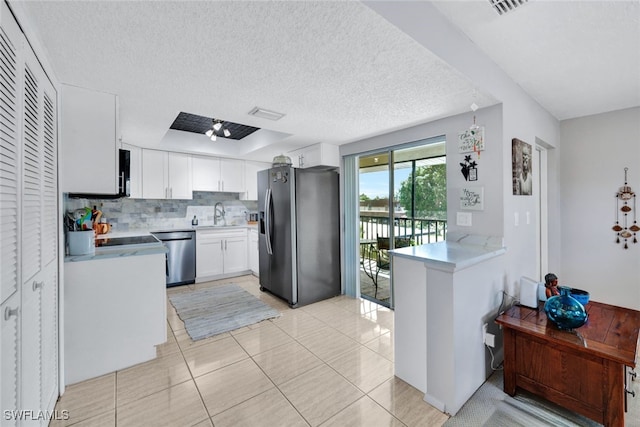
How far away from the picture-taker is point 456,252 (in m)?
1.89

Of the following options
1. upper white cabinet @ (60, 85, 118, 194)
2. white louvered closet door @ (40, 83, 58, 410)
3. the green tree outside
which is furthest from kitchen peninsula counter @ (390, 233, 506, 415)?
upper white cabinet @ (60, 85, 118, 194)

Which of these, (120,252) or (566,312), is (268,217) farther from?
(566,312)

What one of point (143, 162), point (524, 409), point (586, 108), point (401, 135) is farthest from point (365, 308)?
point (143, 162)

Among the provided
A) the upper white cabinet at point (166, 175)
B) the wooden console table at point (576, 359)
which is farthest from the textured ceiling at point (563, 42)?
the upper white cabinet at point (166, 175)

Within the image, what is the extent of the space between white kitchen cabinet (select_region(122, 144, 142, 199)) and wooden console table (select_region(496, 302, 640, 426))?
464 cm

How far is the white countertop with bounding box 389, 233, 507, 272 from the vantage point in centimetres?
162

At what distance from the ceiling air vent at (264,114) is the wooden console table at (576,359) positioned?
238 cm

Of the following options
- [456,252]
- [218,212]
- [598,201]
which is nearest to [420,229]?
[456,252]

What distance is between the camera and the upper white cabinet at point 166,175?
4.07 meters

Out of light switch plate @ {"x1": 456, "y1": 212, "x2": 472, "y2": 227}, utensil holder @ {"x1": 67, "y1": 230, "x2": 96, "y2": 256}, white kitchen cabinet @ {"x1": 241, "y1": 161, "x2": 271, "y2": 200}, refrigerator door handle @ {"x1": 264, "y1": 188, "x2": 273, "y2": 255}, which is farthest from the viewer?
white kitchen cabinet @ {"x1": 241, "y1": 161, "x2": 271, "y2": 200}

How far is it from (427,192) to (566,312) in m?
1.65

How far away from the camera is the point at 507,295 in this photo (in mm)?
2170

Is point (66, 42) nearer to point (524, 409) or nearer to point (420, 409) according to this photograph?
point (420, 409)

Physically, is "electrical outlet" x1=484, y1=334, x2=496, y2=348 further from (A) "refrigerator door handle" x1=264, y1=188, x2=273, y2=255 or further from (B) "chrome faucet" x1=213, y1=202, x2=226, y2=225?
(B) "chrome faucet" x1=213, y1=202, x2=226, y2=225
